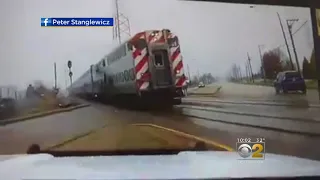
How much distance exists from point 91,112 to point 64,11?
0.42m

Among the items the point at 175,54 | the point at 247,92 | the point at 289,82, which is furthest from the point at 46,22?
the point at 289,82

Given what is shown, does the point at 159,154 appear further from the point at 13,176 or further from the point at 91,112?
the point at 13,176

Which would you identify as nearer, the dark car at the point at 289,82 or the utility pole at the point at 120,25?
the utility pole at the point at 120,25

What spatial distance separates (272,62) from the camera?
5.55 feet

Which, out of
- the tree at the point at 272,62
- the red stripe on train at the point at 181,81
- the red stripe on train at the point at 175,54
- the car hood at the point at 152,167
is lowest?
the car hood at the point at 152,167

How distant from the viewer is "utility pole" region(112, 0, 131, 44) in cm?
160

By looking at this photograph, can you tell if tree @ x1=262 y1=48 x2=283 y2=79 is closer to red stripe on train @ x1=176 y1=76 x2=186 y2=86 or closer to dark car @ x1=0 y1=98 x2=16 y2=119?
red stripe on train @ x1=176 y1=76 x2=186 y2=86

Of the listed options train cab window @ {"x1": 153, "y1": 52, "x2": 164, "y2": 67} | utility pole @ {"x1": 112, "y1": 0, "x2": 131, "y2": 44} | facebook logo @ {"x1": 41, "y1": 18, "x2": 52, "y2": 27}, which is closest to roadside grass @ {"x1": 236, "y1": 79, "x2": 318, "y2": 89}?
train cab window @ {"x1": 153, "y1": 52, "x2": 164, "y2": 67}

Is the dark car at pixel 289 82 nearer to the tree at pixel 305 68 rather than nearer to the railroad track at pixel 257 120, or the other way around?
the tree at pixel 305 68

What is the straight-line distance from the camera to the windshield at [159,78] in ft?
5.12

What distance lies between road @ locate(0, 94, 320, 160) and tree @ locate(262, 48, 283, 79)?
6.2 inches

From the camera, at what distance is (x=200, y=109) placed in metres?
1.70

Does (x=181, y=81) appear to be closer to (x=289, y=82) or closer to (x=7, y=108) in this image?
(x=289, y=82)
